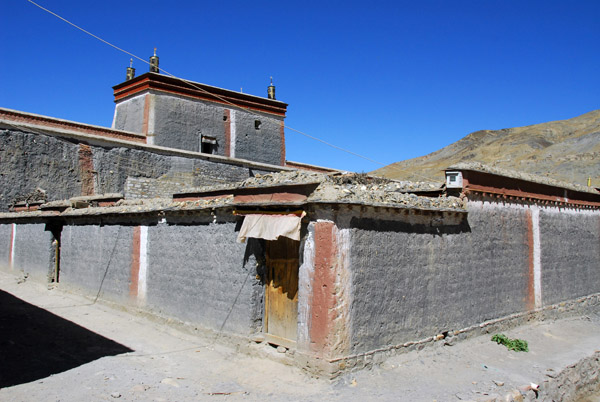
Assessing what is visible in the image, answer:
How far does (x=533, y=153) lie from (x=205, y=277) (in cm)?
4950

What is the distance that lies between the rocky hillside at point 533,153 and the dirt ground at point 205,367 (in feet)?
26.5

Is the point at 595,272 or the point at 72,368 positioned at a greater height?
the point at 595,272

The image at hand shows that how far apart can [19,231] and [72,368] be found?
412 inches

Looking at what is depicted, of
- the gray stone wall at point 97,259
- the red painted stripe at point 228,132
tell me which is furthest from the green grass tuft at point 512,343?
the red painted stripe at point 228,132

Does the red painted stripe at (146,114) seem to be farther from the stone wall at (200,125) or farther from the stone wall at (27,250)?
the stone wall at (27,250)

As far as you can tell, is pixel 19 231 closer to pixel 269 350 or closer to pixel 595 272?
pixel 269 350

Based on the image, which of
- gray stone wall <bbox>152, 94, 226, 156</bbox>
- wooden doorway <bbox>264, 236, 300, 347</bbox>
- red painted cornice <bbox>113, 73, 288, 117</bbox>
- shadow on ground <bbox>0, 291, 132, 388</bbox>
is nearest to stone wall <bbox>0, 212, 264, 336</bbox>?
wooden doorway <bbox>264, 236, 300, 347</bbox>

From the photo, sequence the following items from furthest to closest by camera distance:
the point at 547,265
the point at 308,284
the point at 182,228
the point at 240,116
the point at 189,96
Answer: the point at 240,116
the point at 189,96
the point at 547,265
the point at 182,228
the point at 308,284

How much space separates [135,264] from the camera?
10.7 meters

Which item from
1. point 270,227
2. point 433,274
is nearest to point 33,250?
point 270,227

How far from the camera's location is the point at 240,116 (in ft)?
77.7

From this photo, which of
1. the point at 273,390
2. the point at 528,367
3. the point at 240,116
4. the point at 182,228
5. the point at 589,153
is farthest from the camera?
the point at 589,153

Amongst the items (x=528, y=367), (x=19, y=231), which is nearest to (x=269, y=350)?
(x=528, y=367)

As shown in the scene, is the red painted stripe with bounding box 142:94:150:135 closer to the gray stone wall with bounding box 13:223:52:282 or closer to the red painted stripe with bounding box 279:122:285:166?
the gray stone wall with bounding box 13:223:52:282
